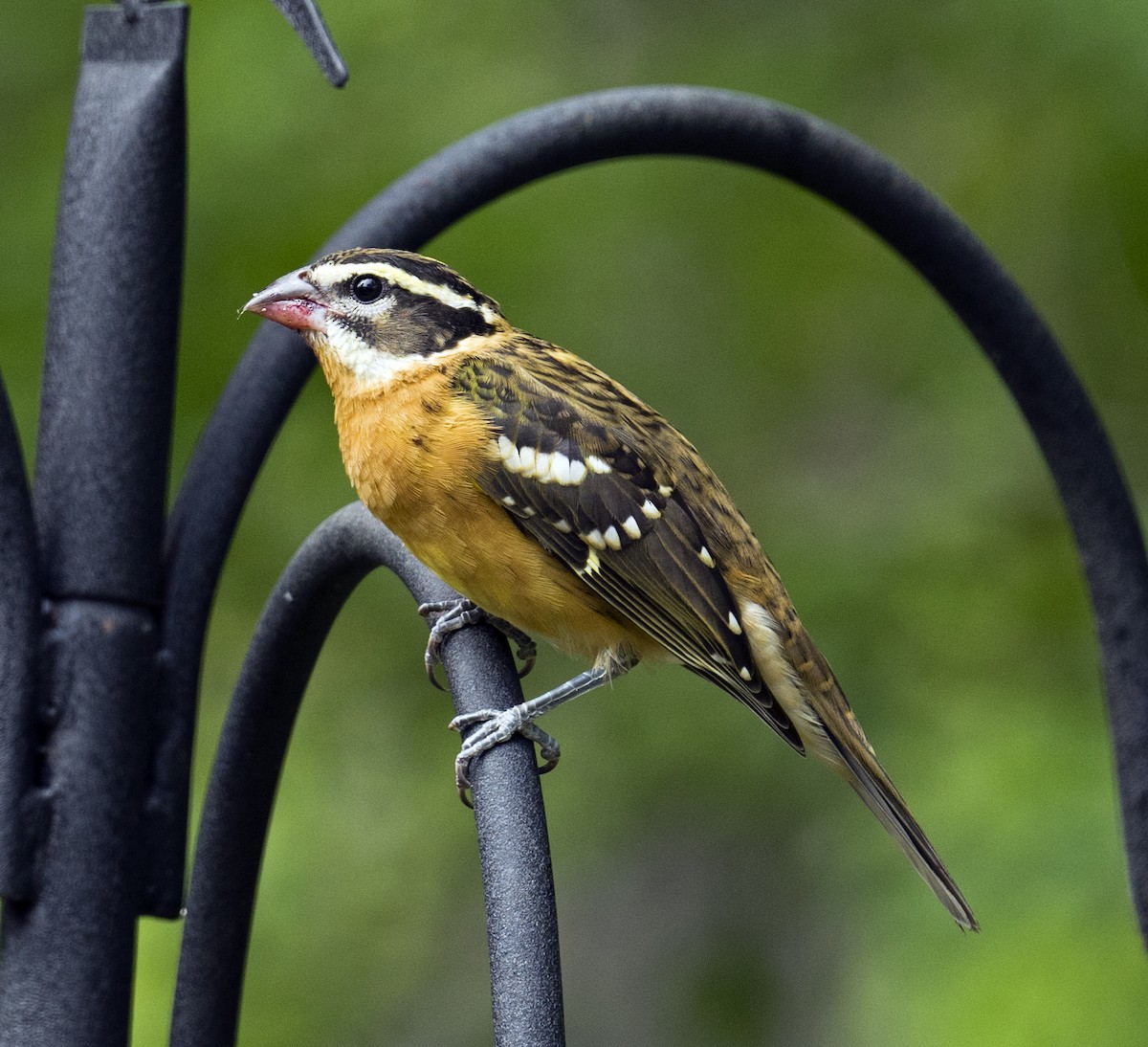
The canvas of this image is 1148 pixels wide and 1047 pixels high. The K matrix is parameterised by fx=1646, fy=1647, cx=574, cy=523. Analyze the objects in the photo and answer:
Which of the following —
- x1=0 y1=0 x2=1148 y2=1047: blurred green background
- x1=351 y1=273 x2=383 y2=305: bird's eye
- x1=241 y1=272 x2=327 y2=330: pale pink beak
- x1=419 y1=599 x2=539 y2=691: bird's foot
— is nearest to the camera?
x1=419 y1=599 x2=539 y2=691: bird's foot

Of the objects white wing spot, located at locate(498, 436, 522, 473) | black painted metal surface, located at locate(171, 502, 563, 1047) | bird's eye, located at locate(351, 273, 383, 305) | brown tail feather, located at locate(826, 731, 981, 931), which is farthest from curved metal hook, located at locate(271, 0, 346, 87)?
brown tail feather, located at locate(826, 731, 981, 931)

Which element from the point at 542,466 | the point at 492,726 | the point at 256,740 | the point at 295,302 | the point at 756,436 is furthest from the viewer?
the point at 756,436

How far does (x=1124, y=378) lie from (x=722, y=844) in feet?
6.11

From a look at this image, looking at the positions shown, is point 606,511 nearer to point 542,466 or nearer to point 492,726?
point 542,466

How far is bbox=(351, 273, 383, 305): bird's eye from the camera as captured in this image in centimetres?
270

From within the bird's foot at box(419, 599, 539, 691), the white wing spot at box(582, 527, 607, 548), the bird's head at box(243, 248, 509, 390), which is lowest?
the bird's foot at box(419, 599, 539, 691)

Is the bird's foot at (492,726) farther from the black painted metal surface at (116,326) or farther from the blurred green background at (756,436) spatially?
the blurred green background at (756,436)

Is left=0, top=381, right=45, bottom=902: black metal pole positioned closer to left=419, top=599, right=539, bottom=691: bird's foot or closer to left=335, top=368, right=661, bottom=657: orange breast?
left=419, top=599, right=539, bottom=691: bird's foot

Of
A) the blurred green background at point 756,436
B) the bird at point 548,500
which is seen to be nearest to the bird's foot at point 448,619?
the bird at point 548,500

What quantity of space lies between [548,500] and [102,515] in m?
0.78

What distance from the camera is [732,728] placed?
→ 469 cm

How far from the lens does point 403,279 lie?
9.01 ft

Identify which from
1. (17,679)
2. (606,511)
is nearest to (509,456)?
(606,511)

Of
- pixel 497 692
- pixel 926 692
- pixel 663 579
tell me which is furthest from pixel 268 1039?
pixel 497 692
